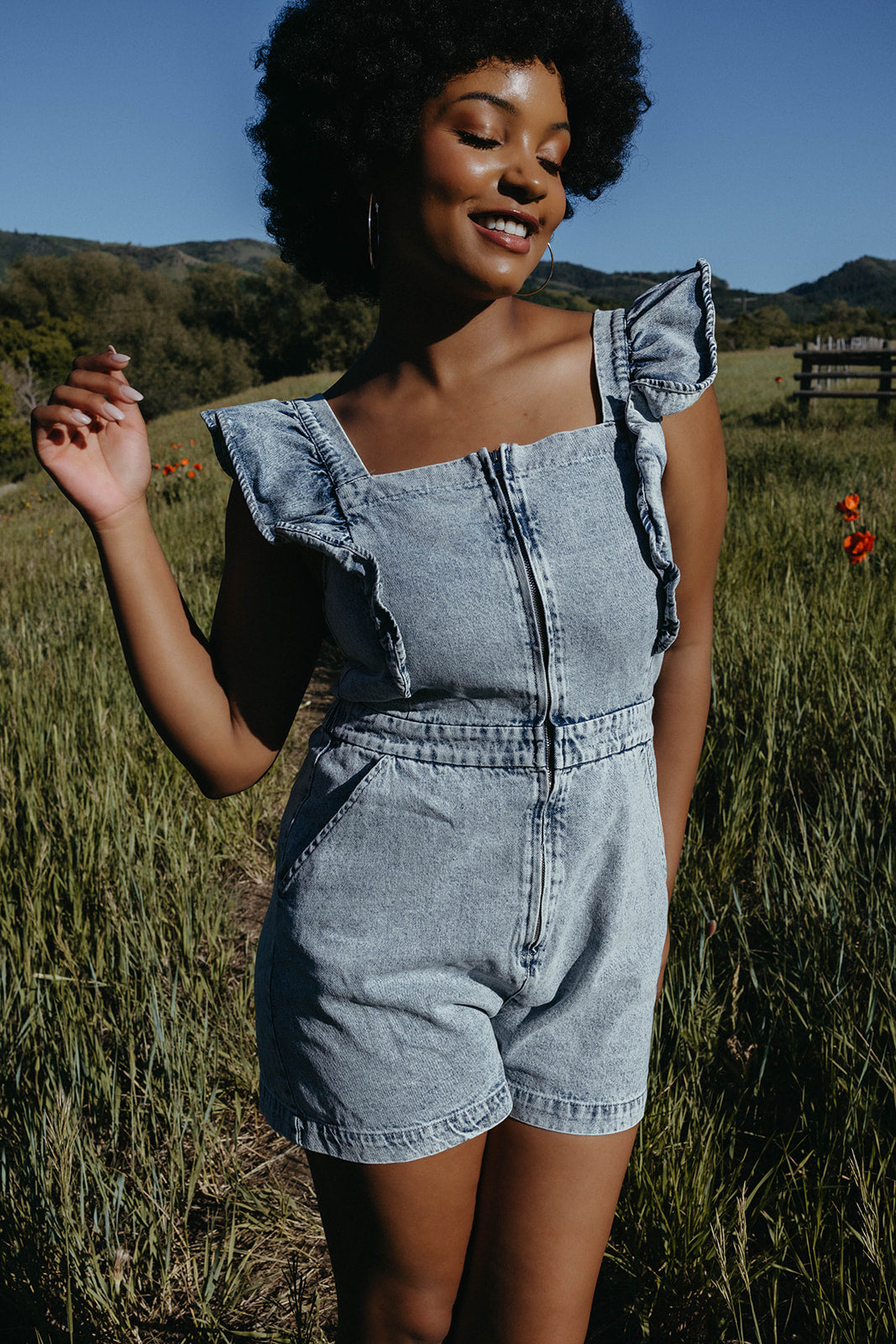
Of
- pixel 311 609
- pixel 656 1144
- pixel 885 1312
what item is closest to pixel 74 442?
pixel 311 609

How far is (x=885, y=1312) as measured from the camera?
3.87ft

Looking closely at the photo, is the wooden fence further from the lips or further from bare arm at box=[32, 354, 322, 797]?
A: bare arm at box=[32, 354, 322, 797]

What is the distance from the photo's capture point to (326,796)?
3.40ft

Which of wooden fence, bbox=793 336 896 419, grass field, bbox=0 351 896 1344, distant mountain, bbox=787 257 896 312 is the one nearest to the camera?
grass field, bbox=0 351 896 1344

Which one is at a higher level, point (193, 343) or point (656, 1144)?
point (193, 343)

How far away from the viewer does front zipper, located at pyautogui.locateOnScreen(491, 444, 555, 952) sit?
0.96 meters

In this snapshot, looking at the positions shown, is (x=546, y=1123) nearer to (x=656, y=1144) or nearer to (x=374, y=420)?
(x=656, y=1144)

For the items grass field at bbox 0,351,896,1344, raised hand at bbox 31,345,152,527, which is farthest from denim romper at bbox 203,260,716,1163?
grass field at bbox 0,351,896,1344

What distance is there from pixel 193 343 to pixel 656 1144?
6269cm

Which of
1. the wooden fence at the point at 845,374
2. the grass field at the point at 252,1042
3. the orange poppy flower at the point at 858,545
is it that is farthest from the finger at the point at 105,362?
the wooden fence at the point at 845,374

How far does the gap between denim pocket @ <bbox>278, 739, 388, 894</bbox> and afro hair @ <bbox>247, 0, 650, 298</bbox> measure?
0.76 meters

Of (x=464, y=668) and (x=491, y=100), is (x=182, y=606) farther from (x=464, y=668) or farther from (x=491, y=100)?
(x=491, y=100)

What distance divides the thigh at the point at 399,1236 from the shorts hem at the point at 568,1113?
0.24 feet

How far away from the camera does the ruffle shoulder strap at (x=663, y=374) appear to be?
980mm
